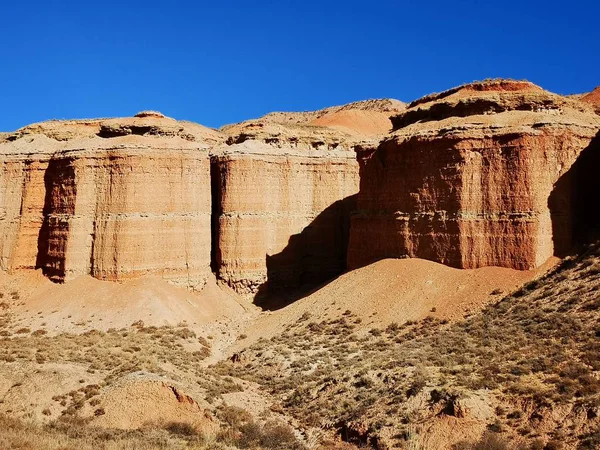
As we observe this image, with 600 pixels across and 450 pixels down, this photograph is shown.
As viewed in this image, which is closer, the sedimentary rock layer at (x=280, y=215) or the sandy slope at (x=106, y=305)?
the sandy slope at (x=106, y=305)

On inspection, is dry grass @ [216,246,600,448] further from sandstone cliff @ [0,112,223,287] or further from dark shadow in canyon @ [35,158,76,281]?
dark shadow in canyon @ [35,158,76,281]

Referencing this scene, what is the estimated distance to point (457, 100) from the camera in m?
29.5

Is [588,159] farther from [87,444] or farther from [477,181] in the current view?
[87,444]

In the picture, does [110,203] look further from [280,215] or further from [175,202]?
[280,215]

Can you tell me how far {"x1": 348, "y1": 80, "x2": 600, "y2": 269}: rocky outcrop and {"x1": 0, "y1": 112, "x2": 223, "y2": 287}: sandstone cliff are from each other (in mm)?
12561

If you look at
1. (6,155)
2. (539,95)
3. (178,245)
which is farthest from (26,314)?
(539,95)

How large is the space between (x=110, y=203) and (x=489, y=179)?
853 inches

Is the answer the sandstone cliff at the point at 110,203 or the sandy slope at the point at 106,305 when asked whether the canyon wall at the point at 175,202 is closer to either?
the sandstone cliff at the point at 110,203

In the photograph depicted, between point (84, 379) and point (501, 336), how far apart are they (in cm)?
1530

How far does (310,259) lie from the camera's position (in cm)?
4059

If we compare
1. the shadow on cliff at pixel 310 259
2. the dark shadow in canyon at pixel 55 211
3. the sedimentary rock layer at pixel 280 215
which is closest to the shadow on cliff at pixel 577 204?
the shadow on cliff at pixel 310 259

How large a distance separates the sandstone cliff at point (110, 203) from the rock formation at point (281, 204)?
174 centimetres

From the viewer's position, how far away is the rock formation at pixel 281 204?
122ft

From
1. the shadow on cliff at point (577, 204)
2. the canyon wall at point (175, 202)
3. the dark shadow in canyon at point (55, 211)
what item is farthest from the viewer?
the dark shadow in canyon at point (55, 211)
